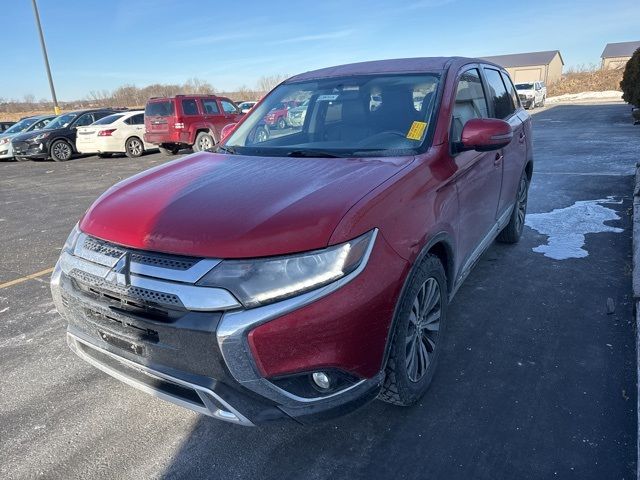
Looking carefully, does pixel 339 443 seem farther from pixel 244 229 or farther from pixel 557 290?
pixel 557 290

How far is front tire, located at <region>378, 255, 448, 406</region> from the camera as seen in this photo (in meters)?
A: 2.32

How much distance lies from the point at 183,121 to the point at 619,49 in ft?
269

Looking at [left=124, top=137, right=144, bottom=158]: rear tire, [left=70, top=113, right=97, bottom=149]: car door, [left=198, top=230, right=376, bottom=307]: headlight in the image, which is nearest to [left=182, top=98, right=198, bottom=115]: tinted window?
[left=124, top=137, right=144, bottom=158]: rear tire

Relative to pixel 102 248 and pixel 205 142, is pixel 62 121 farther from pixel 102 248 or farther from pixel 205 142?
pixel 102 248

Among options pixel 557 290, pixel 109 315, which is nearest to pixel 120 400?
pixel 109 315

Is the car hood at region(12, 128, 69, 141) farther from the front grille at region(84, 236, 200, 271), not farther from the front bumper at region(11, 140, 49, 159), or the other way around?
the front grille at region(84, 236, 200, 271)

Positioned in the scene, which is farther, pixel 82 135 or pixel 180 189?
pixel 82 135

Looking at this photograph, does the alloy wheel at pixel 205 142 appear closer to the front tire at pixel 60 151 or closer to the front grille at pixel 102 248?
the front tire at pixel 60 151

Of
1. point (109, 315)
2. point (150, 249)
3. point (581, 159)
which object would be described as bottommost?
point (581, 159)

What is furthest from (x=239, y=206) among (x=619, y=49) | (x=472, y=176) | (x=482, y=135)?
(x=619, y=49)

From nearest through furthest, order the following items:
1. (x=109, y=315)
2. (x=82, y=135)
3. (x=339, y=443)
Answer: (x=109, y=315) → (x=339, y=443) → (x=82, y=135)

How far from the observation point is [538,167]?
993cm

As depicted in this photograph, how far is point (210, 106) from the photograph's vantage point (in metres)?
15.4

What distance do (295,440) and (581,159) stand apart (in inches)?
412
